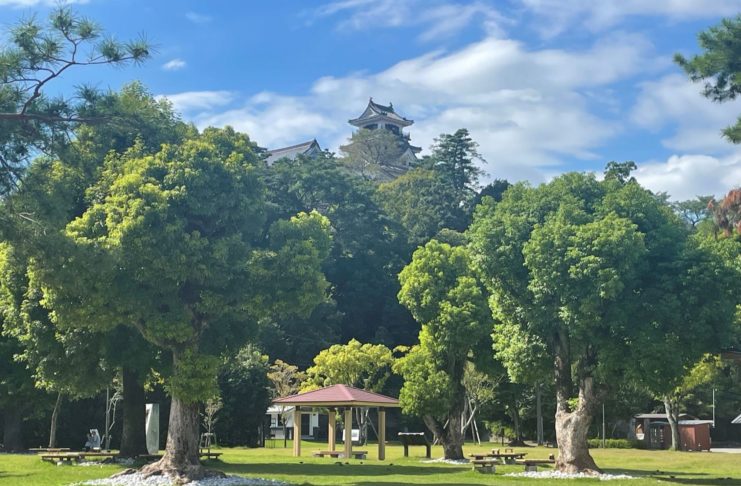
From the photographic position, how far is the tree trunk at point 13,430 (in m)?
36.3

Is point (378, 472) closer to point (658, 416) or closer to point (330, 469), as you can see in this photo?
point (330, 469)

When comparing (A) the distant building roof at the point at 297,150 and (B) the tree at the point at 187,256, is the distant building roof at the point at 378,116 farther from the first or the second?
(B) the tree at the point at 187,256

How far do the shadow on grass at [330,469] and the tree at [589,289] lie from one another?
13.3 ft

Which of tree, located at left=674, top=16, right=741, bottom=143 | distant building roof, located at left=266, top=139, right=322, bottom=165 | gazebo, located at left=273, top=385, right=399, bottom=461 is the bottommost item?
gazebo, located at left=273, top=385, right=399, bottom=461

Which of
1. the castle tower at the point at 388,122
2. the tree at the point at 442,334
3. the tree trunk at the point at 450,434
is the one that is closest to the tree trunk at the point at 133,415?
the tree at the point at 442,334

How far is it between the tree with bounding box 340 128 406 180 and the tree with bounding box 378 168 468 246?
13.5m

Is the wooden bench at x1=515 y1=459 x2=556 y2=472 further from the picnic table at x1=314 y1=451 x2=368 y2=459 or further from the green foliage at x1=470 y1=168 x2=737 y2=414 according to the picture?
the picnic table at x1=314 y1=451 x2=368 y2=459

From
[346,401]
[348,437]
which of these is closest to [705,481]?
[346,401]

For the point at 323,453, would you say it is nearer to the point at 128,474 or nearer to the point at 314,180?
the point at 128,474

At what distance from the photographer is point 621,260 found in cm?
2288

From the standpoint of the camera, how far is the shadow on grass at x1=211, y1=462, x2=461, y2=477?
81.3 feet

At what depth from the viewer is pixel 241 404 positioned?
4669 centimetres

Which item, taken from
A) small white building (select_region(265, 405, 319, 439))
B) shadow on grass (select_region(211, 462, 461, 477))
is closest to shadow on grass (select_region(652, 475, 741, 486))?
shadow on grass (select_region(211, 462, 461, 477))

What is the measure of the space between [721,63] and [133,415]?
64.5 ft
